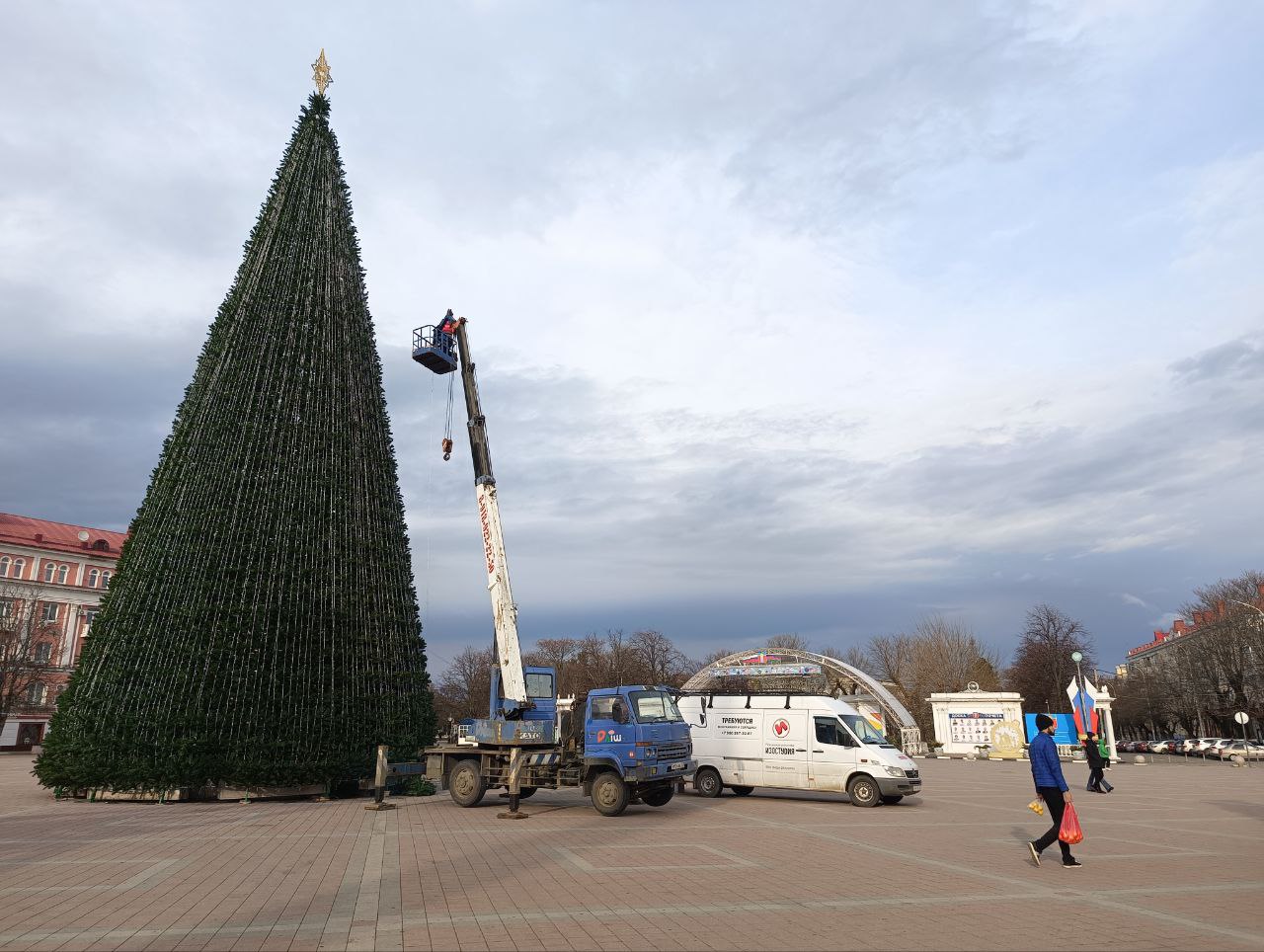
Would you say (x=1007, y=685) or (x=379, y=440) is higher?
(x=379, y=440)

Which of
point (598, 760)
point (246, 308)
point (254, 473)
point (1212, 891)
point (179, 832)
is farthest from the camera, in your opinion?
point (246, 308)

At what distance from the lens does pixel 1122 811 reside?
16.7m

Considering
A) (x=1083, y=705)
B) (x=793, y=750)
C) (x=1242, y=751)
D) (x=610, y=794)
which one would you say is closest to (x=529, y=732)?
(x=610, y=794)

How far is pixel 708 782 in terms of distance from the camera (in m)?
19.4

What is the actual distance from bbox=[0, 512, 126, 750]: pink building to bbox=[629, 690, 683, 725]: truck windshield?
47665 millimetres

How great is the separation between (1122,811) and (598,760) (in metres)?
11.5

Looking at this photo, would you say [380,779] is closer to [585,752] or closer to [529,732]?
[529,732]

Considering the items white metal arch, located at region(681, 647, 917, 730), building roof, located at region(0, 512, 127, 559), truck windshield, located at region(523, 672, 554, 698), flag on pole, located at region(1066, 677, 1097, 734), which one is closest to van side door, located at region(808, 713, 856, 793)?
truck windshield, located at region(523, 672, 554, 698)

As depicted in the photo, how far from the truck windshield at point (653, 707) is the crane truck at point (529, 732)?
0.9 inches

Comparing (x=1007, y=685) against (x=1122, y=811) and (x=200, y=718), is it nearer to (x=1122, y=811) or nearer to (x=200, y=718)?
(x=1122, y=811)

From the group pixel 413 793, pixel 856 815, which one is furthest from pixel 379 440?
pixel 856 815

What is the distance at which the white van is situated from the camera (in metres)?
17.2

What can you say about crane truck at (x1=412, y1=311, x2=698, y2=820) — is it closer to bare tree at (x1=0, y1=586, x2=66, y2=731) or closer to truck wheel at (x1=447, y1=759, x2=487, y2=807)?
truck wheel at (x1=447, y1=759, x2=487, y2=807)

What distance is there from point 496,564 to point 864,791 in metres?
9.64
